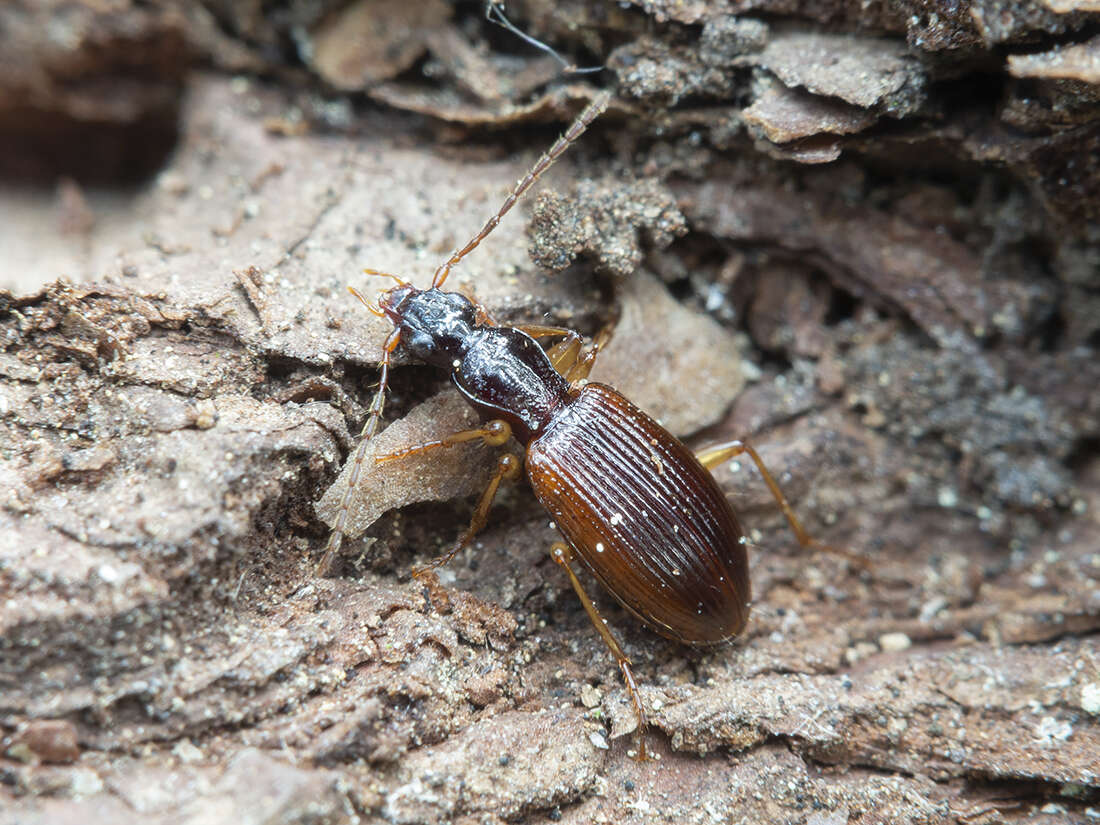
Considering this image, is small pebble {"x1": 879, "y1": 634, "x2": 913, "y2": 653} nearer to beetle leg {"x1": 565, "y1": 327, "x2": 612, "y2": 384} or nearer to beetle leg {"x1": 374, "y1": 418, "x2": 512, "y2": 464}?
beetle leg {"x1": 565, "y1": 327, "x2": 612, "y2": 384}

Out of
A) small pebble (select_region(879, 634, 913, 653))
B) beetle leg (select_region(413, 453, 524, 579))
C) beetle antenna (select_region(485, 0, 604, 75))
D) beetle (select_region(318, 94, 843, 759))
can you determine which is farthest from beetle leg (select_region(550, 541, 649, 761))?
beetle antenna (select_region(485, 0, 604, 75))

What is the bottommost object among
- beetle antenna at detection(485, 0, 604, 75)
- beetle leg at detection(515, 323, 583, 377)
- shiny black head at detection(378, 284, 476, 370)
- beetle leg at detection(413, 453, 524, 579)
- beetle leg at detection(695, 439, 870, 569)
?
beetle leg at detection(413, 453, 524, 579)

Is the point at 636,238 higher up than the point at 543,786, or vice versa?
the point at 636,238

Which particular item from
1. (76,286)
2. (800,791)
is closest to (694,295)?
(800,791)

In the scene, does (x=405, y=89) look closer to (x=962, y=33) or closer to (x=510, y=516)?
(x=510, y=516)

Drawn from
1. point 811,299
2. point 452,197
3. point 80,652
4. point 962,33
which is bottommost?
point 80,652

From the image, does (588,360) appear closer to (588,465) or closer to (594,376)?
(594,376)

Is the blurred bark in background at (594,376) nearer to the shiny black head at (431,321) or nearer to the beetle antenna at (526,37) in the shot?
the beetle antenna at (526,37)

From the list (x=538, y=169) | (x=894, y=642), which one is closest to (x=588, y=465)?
(x=538, y=169)

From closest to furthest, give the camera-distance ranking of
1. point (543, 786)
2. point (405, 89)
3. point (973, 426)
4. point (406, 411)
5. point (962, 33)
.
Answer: point (543, 786), point (962, 33), point (406, 411), point (973, 426), point (405, 89)
